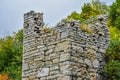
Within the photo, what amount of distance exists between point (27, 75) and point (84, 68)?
1.66 meters

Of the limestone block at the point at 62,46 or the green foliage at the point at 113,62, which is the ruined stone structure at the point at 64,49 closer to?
the limestone block at the point at 62,46

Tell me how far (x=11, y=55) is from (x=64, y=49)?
20.2 metres

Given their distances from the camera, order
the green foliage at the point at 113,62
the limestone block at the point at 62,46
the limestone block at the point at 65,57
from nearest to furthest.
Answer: the limestone block at the point at 65,57 → the limestone block at the point at 62,46 → the green foliage at the point at 113,62

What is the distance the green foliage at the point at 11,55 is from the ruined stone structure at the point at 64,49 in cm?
1350

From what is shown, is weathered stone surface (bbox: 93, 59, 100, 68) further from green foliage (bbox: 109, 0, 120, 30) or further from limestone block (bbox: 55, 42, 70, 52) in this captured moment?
green foliage (bbox: 109, 0, 120, 30)

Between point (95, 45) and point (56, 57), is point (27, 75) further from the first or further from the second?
point (95, 45)

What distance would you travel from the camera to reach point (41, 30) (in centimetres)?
1115

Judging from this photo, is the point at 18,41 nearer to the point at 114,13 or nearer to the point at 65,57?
the point at 114,13

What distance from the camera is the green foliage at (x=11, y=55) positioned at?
2617cm

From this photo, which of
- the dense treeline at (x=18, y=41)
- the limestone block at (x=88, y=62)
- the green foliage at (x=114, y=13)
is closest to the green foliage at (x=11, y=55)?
the dense treeline at (x=18, y=41)

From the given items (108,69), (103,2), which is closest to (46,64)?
(108,69)

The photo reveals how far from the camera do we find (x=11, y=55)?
3009 cm

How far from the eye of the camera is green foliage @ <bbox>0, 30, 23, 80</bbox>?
26.2 m

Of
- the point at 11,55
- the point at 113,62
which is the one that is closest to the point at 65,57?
the point at 113,62
